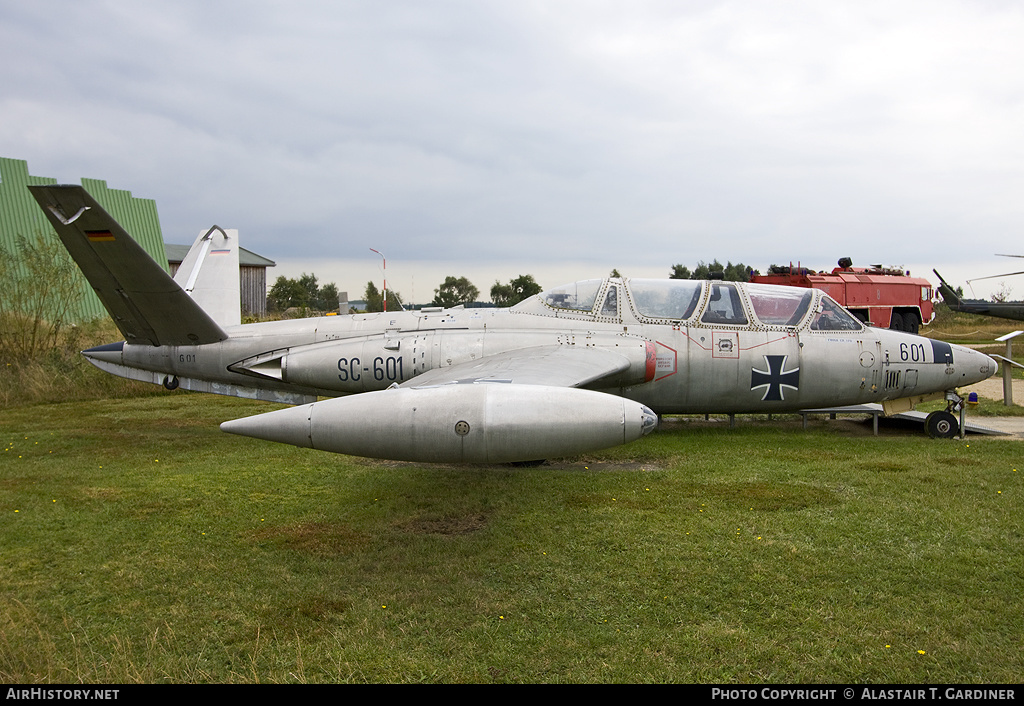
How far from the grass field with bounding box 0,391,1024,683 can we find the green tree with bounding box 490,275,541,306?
288 inches

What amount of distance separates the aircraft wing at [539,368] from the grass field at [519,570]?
125 cm

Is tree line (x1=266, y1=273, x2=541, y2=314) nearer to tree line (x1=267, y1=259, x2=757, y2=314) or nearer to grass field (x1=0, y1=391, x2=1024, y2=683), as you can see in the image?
tree line (x1=267, y1=259, x2=757, y2=314)

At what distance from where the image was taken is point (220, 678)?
336cm

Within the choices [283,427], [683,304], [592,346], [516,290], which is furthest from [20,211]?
[283,427]

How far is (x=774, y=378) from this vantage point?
908 cm

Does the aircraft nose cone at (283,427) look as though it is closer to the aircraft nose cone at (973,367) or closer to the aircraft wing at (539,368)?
the aircraft wing at (539,368)

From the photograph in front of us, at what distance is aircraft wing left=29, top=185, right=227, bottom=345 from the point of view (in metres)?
6.92

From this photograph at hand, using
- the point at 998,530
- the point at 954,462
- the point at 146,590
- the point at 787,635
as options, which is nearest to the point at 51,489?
the point at 146,590

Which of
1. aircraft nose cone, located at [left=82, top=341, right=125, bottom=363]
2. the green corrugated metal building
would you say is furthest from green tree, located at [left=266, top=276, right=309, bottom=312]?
aircraft nose cone, located at [left=82, top=341, right=125, bottom=363]

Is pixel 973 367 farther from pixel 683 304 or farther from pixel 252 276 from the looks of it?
pixel 252 276

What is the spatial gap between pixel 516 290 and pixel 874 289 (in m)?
13.3

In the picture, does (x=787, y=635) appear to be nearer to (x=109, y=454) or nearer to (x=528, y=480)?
(x=528, y=480)

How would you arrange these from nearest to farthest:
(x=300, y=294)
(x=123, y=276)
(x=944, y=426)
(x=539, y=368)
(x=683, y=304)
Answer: (x=539, y=368) → (x=123, y=276) → (x=683, y=304) → (x=944, y=426) → (x=300, y=294)
